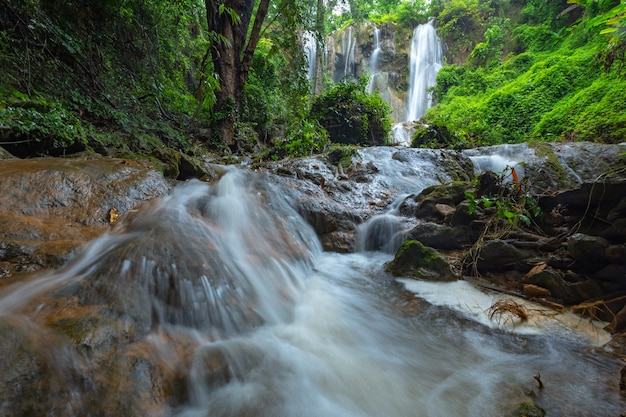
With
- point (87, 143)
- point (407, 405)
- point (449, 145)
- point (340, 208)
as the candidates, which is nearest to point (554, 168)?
point (449, 145)

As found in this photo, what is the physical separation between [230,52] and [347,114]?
14.6 ft

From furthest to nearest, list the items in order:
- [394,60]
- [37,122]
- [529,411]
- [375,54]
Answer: [375,54] → [394,60] → [37,122] → [529,411]

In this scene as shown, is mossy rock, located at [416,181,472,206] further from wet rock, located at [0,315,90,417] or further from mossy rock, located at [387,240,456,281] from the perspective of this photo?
wet rock, located at [0,315,90,417]

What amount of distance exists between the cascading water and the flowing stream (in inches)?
803

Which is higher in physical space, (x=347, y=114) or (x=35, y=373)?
(x=347, y=114)

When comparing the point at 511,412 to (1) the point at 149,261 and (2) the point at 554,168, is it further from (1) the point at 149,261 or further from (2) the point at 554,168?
(2) the point at 554,168

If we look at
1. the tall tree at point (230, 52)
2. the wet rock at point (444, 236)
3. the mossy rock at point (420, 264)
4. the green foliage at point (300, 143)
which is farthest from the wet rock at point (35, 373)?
the tall tree at point (230, 52)

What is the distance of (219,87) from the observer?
6715mm

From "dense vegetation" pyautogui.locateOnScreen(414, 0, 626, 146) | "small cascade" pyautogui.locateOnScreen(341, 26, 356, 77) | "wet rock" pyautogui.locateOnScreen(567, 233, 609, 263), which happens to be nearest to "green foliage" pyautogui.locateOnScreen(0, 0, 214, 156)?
"wet rock" pyautogui.locateOnScreen(567, 233, 609, 263)

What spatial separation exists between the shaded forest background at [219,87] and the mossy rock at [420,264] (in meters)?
2.42

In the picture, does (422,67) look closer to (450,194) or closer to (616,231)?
(450,194)

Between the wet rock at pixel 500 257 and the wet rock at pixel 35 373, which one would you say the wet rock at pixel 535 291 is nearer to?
the wet rock at pixel 500 257

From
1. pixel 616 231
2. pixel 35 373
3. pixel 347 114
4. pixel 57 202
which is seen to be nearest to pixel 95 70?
pixel 57 202

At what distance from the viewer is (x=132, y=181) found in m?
3.78
